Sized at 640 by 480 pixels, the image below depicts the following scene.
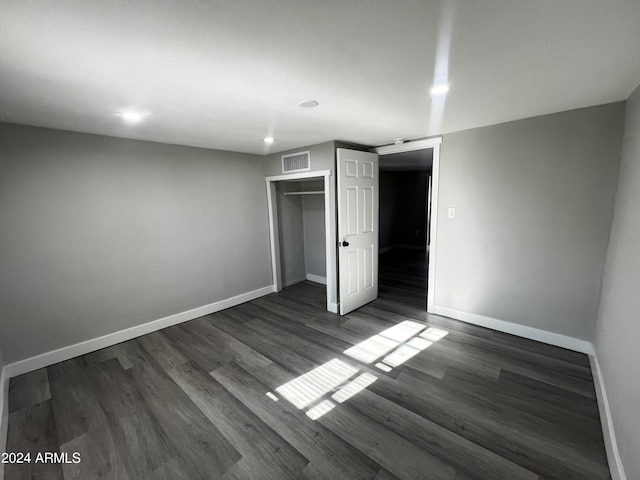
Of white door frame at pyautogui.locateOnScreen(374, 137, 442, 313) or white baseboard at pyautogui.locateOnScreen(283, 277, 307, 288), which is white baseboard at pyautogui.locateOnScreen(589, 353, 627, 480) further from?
white baseboard at pyautogui.locateOnScreen(283, 277, 307, 288)

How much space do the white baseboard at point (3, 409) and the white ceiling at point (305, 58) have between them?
2187mm

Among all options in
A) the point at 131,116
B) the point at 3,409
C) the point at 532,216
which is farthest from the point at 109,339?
the point at 532,216

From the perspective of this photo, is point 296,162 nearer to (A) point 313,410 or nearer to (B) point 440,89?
(B) point 440,89

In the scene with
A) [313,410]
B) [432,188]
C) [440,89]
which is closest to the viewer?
[440,89]

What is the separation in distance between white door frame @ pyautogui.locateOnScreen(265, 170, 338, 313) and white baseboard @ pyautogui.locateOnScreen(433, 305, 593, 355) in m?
1.40

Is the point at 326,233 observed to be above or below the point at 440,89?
below

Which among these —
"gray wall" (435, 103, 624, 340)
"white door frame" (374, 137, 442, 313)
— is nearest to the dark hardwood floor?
"gray wall" (435, 103, 624, 340)

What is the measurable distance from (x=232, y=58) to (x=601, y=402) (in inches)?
128

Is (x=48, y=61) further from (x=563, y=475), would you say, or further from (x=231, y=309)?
(x=563, y=475)

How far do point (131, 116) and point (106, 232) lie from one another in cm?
138

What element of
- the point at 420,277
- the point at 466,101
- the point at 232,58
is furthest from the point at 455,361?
the point at 232,58

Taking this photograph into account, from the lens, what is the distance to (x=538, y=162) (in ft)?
8.13

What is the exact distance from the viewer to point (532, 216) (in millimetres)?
2564

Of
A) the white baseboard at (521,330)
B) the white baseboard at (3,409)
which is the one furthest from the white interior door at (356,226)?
the white baseboard at (3,409)
